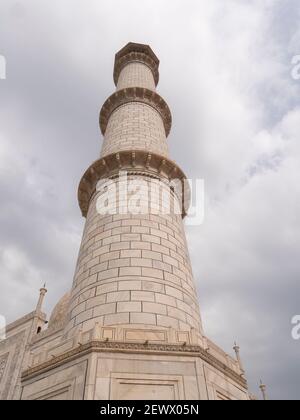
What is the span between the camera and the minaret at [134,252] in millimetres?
8320

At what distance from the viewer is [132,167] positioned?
42.0 ft

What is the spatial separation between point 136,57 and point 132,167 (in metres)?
14.8

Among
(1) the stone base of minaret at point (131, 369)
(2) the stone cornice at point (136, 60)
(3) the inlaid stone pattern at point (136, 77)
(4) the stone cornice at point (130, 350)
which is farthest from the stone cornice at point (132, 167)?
(2) the stone cornice at point (136, 60)

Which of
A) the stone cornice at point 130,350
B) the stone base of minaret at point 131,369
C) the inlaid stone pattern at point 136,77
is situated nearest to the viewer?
the stone base of minaret at point 131,369

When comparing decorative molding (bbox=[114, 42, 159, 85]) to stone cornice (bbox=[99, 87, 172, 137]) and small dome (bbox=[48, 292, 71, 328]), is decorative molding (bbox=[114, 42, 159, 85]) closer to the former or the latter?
stone cornice (bbox=[99, 87, 172, 137])

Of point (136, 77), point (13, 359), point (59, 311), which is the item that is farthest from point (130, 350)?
point (136, 77)

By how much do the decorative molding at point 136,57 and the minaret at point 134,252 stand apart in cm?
1057

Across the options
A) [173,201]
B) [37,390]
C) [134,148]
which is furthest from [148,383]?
[134,148]

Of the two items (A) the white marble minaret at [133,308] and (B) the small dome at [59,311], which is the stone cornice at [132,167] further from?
(B) the small dome at [59,311]

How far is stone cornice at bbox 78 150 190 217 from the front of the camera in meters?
12.8

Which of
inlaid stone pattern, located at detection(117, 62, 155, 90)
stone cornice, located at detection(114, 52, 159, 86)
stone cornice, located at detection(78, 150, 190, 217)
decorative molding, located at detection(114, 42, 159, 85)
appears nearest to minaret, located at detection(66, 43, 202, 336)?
stone cornice, located at detection(78, 150, 190, 217)
